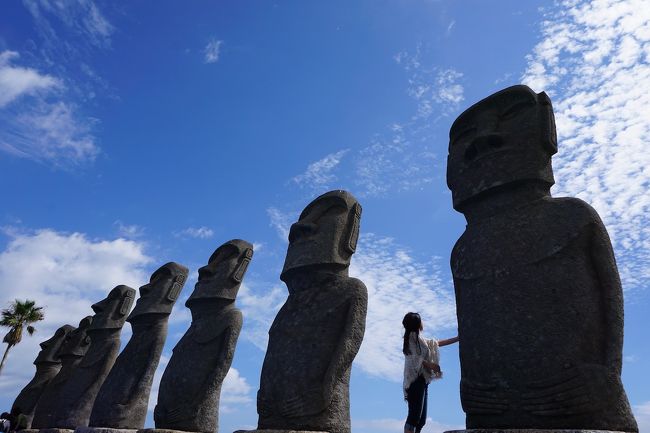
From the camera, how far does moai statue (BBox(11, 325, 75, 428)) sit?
14883mm

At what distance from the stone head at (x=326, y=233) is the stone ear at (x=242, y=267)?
229 cm

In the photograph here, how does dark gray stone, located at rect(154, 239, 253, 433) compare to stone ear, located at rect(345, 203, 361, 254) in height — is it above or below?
below

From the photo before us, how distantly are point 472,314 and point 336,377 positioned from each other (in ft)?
6.95

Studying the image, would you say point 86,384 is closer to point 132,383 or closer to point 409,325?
point 132,383

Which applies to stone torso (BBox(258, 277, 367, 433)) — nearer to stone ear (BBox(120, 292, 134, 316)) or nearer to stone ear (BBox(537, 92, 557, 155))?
stone ear (BBox(537, 92, 557, 155))

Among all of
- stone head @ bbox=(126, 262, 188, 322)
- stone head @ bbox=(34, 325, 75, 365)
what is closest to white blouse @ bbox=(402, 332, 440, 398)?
stone head @ bbox=(126, 262, 188, 322)

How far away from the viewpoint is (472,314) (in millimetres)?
5039

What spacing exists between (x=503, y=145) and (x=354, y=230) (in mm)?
2810

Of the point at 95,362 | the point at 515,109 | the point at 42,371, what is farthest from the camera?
the point at 42,371

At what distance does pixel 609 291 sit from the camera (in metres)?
4.67

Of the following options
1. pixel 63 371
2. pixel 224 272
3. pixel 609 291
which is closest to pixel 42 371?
pixel 63 371

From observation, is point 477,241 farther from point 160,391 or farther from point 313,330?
point 160,391

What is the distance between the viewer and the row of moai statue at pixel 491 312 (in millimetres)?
4406

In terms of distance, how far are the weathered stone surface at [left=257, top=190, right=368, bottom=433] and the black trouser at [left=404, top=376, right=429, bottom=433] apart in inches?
33.4
